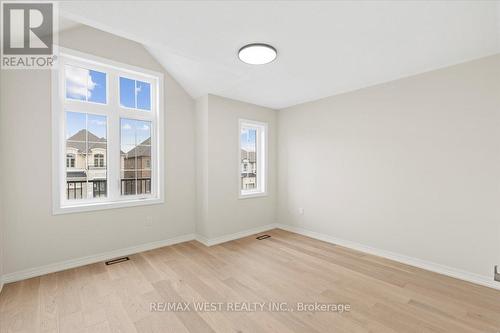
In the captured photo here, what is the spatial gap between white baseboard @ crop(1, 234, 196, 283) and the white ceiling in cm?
279

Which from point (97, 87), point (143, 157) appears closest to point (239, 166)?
point (143, 157)

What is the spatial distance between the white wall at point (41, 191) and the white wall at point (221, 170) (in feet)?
2.89

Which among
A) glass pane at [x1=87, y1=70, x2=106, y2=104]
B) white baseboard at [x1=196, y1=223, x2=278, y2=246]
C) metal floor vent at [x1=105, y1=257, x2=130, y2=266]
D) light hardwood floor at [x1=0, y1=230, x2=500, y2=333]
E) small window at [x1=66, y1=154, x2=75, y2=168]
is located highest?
glass pane at [x1=87, y1=70, x2=106, y2=104]

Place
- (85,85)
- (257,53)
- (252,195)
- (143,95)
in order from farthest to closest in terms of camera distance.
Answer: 1. (252,195)
2. (143,95)
3. (85,85)
4. (257,53)

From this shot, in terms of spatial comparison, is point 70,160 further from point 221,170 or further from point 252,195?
point 252,195

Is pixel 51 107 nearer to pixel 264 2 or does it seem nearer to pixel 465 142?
pixel 264 2

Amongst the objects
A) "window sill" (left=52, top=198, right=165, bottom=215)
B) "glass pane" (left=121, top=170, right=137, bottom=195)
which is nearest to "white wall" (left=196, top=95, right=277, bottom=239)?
"window sill" (left=52, top=198, right=165, bottom=215)

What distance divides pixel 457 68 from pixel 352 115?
1.30 meters

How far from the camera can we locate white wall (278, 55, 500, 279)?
2.52 m

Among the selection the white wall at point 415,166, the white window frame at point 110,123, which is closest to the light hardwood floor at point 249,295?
the white wall at point 415,166

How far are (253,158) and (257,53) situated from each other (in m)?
2.55

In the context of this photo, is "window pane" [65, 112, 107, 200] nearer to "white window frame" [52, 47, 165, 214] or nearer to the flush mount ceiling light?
"white window frame" [52, 47, 165, 214]

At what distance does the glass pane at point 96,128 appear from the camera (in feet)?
10.6

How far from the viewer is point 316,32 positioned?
214 centimetres
